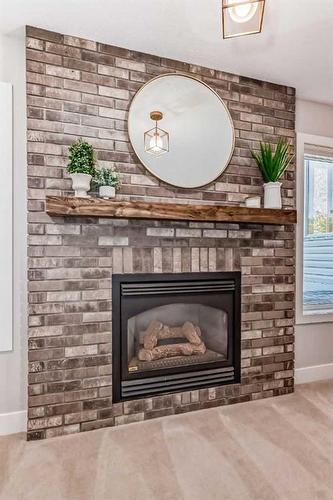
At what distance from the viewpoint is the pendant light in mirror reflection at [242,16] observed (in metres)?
1.41

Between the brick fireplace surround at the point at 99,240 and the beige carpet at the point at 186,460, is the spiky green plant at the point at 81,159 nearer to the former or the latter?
the brick fireplace surround at the point at 99,240

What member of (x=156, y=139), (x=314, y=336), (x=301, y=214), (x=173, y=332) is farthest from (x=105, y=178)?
(x=314, y=336)

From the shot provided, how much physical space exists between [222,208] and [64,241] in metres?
1.08

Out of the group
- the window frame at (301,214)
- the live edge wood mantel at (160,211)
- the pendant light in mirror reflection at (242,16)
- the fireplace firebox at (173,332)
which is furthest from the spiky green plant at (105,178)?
the window frame at (301,214)

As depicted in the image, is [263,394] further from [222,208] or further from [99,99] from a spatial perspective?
[99,99]

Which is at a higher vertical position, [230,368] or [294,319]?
[294,319]

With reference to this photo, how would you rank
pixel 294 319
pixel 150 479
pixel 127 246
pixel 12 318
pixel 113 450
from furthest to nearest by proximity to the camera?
pixel 294 319 < pixel 127 246 < pixel 12 318 < pixel 113 450 < pixel 150 479

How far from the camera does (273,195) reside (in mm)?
2686

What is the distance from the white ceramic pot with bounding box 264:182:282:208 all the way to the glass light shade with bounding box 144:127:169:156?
850 mm

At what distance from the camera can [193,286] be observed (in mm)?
2584

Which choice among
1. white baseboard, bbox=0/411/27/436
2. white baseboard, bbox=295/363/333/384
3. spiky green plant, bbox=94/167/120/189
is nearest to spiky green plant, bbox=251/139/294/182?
spiky green plant, bbox=94/167/120/189

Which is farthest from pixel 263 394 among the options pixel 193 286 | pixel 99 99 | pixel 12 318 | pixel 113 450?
pixel 99 99

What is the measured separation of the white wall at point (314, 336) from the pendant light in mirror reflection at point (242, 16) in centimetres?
168

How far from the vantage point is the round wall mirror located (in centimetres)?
243
